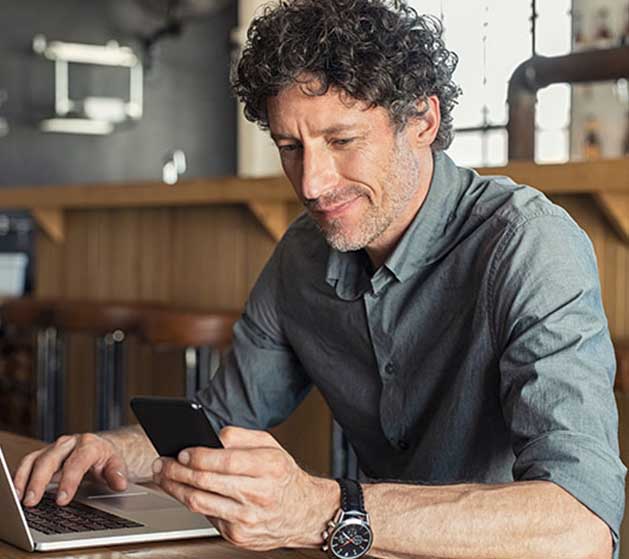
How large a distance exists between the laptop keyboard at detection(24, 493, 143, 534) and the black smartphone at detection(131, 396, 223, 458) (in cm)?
20

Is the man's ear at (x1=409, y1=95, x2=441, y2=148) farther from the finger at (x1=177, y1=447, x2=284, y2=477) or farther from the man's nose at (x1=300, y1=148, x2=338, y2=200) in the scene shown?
the finger at (x1=177, y1=447, x2=284, y2=477)

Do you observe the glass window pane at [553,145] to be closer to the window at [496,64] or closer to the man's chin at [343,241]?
the window at [496,64]

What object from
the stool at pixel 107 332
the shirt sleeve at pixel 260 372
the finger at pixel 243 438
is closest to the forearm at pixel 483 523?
the finger at pixel 243 438

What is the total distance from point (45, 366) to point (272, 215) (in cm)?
138

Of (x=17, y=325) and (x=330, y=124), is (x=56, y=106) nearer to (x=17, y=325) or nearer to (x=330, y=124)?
(x=17, y=325)

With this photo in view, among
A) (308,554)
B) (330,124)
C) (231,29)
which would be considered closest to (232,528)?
(308,554)

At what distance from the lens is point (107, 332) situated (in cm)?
400

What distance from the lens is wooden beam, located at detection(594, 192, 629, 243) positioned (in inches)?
105

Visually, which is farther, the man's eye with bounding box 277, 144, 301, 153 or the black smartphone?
the man's eye with bounding box 277, 144, 301, 153

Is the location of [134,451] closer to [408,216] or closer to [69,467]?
[69,467]

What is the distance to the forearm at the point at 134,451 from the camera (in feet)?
5.61

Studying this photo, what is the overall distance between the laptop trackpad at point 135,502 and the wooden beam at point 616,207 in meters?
1.47

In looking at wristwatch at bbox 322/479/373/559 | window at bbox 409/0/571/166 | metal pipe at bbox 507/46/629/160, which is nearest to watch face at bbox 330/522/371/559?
wristwatch at bbox 322/479/373/559

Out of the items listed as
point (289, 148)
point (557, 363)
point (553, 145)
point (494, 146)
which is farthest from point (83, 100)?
point (557, 363)
